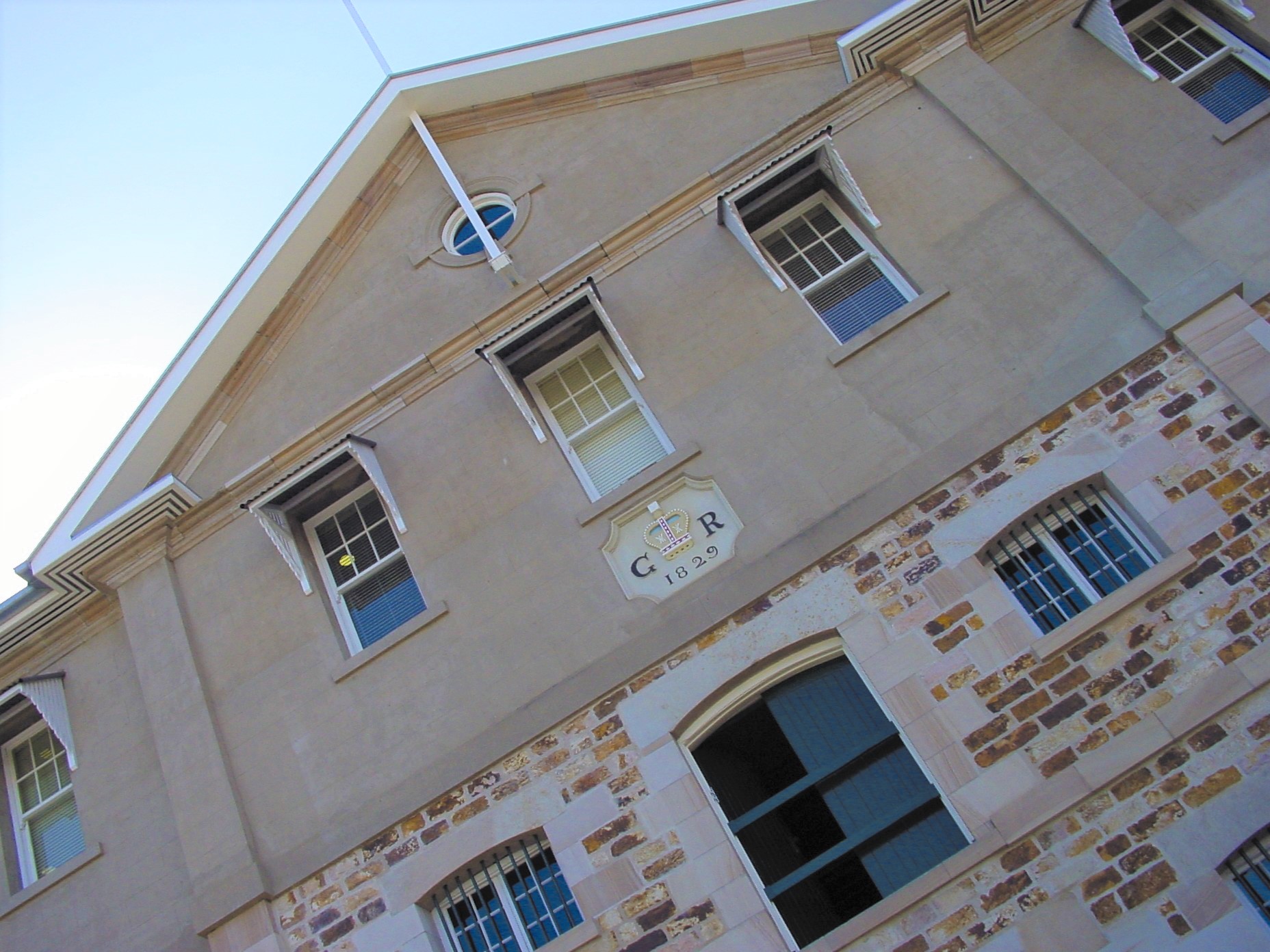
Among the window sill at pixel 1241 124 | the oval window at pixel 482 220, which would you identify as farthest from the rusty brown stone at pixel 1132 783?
the oval window at pixel 482 220

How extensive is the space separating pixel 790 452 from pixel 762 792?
2.92 m

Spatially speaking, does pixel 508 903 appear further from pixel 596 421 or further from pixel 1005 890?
pixel 596 421

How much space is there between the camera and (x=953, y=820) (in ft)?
27.7

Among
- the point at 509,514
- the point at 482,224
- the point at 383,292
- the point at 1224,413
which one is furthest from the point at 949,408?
the point at 383,292

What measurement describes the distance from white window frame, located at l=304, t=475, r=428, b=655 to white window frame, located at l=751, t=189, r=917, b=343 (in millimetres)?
4522

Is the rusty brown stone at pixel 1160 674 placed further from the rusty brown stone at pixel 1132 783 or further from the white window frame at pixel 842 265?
the white window frame at pixel 842 265

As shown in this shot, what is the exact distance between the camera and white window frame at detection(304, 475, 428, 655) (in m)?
11.1

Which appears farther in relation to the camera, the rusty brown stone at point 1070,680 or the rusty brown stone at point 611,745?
the rusty brown stone at point 611,745

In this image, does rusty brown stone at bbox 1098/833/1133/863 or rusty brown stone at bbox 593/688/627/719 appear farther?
rusty brown stone at bbox 593/688/627/719

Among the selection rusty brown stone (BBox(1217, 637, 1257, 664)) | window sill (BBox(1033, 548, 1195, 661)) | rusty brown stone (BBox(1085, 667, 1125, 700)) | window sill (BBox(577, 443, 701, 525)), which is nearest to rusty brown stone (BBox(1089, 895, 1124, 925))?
rusty brown stone (BBox(1085, 667, 1125, 700))

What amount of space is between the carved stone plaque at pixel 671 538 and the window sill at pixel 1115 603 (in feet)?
8.86

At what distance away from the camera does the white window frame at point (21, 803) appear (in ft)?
37.4

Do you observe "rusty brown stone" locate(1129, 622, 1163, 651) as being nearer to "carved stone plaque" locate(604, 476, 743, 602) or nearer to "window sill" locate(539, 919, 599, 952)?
"carved stone plaque" locate(604, 476, 743, 602)

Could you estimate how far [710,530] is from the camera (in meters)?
9.98
